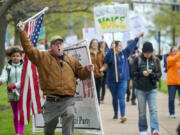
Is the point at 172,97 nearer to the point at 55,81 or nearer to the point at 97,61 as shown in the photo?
the point at 97,61

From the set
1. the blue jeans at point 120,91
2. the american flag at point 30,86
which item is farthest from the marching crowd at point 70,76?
the american flag at point 30,86

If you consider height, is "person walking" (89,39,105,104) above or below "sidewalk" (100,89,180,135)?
above

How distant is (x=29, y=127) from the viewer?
8.56 m

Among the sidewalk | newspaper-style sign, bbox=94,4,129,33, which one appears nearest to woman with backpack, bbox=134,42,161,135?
the sidewalk

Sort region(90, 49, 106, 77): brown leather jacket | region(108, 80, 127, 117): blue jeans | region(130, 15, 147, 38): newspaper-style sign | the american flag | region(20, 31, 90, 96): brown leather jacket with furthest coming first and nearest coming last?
region(130, 15, 147, 38): newspaper-style sign < region(90, 49, 106, 77): brown leather jacket < region(108, 80, 127, 117): blue jeans < the american flag < region(20, 31, 90, 96): brown leather jacket

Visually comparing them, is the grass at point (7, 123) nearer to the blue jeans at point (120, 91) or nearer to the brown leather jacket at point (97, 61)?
the blue jeans at point (120, 91)

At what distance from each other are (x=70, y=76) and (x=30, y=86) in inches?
52.5

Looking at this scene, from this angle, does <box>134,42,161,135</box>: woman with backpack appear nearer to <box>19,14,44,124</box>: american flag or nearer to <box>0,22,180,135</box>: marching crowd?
<box>0,22,180,135</box>: marching crowd

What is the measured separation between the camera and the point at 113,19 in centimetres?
1009

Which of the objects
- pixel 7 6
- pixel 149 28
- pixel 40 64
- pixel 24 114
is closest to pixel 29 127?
pixel 24 114

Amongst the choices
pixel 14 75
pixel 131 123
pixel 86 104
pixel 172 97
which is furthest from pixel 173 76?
pixel 14 75

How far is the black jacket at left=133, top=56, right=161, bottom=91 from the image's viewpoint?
7105mm

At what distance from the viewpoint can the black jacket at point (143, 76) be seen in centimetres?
711

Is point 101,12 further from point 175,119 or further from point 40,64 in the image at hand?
point 40,64
